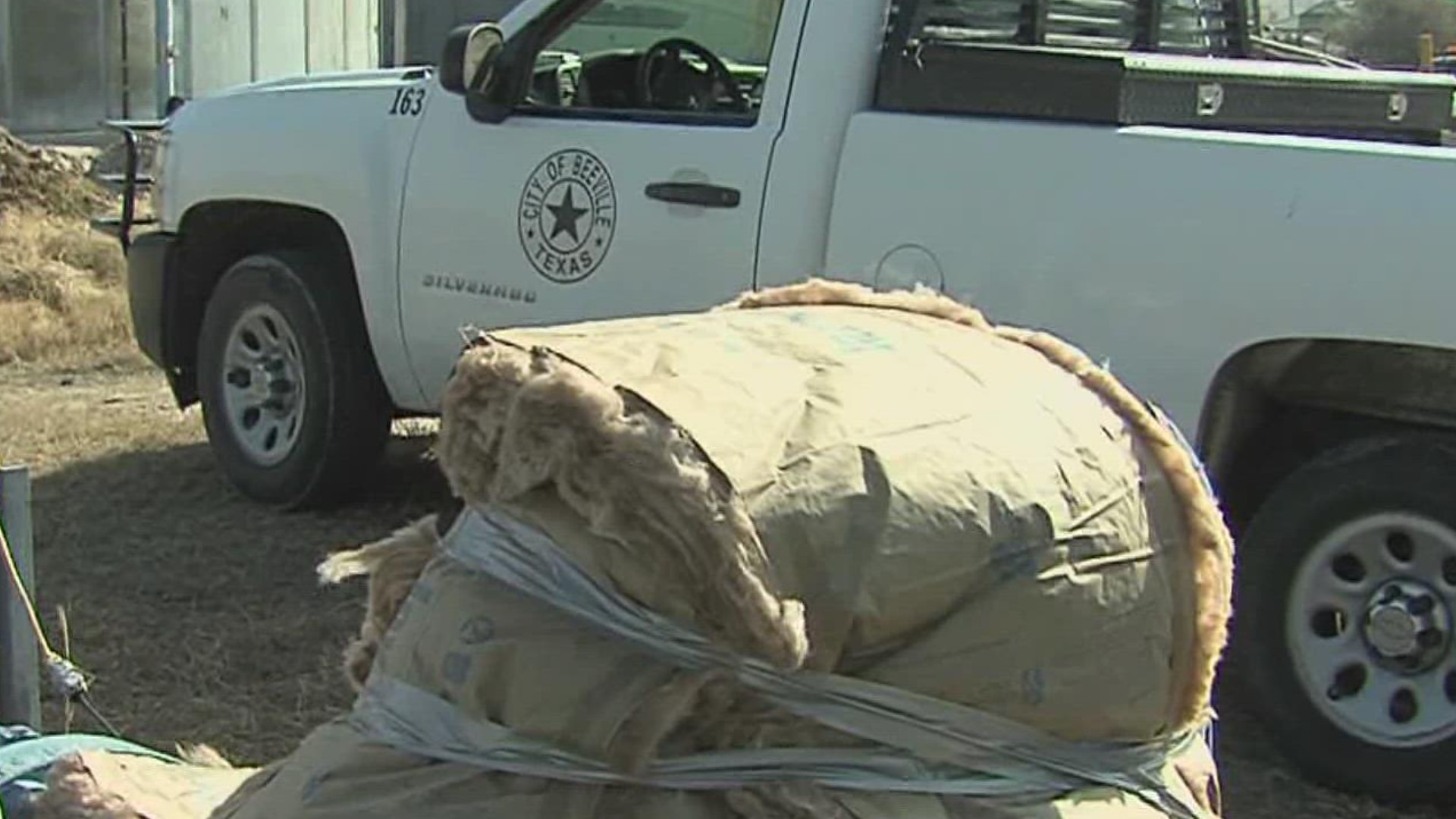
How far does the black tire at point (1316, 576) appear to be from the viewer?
4488 millimetres

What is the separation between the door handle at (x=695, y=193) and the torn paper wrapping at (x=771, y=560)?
3550 millimetres

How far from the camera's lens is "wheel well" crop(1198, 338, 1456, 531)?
454cm

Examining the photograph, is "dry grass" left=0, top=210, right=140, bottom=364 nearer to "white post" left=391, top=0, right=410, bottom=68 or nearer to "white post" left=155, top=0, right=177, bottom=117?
"white post" left=155, top=0, right=177, bottom=117

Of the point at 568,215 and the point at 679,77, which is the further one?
the point at 679,77

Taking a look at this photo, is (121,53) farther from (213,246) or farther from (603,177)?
(603,177)

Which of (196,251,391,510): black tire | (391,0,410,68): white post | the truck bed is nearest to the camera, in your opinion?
the truck bed

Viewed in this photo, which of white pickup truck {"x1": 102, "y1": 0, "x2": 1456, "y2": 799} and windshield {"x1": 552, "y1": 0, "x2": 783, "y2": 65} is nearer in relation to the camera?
white pickup truck {"x1": 102, "y1": 0, "x2": 1456, "y2": 799}

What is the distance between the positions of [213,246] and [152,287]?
24 centimetres

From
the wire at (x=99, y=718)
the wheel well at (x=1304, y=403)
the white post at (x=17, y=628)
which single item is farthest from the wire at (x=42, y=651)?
the wheel well at (x=1304, y=403)

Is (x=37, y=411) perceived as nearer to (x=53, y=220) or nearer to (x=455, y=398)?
(x=53, y=220)

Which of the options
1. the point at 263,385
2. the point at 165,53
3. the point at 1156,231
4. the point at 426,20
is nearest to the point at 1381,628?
the point at 1156,231

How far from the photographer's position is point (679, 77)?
6.20 meters

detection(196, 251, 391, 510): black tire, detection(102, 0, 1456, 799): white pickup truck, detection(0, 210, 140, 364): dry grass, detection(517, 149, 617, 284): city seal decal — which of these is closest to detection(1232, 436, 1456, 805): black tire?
detection(102, 0, 1456, 799): white pickup truck

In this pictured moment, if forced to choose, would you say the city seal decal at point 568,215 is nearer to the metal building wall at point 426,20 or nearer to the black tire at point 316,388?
the black tire at point 316,388
